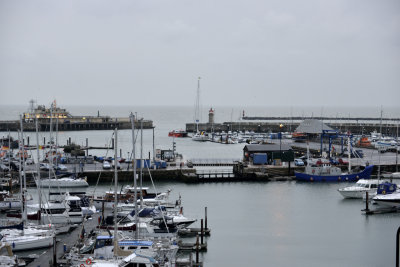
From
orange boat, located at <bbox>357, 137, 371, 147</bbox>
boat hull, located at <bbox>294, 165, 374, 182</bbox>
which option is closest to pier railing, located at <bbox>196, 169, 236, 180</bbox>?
boat hull, located at <bbox>294, 165, 374, 182</bbox>

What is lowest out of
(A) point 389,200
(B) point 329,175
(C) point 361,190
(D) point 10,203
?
(D) point 10,203

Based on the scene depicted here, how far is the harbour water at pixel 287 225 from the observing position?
26.9m

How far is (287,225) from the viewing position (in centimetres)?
3325

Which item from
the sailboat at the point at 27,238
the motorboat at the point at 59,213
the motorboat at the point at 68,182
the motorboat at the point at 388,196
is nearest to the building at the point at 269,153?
the motorboat at the point at 388,196

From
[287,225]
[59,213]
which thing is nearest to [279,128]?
[287,225]

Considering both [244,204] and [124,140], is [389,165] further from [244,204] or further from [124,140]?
[124,140]

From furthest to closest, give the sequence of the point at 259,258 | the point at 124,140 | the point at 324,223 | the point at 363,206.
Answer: the point at 124,140, the point at 363,206, the point at 324,223, the point at 259,258

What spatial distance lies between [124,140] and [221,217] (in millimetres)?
60701

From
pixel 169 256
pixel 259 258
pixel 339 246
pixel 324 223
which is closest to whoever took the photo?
pixel 169 256

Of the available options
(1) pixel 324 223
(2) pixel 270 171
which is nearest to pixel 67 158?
(2) pixel 270 171

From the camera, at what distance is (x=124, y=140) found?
93938 millimetres

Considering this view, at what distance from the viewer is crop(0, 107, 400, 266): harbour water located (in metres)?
26.9

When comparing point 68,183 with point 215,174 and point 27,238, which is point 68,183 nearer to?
point 215,174

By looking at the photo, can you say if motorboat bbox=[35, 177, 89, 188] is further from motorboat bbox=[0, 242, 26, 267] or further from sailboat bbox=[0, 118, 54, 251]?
motorboat bbox=[0, 242, 26, 267]
